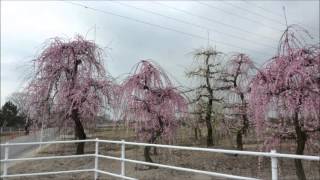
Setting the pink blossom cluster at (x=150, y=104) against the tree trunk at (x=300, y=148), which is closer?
the tree trunk at (x=300, y=148)

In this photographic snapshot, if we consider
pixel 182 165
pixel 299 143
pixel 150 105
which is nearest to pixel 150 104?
pixel 150 105

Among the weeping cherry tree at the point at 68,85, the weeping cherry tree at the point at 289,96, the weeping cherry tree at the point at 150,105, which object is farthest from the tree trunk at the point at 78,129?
the weeping cherry tree at the point at 289,96

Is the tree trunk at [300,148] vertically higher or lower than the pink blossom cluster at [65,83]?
lower

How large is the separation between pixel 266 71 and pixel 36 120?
1276cm

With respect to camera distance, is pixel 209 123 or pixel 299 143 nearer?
pixel 299 143

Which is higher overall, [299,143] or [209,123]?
[209,123]

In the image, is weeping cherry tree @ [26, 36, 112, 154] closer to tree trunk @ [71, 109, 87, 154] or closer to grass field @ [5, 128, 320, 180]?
tree trunk @ [71, 109, 87, 154]

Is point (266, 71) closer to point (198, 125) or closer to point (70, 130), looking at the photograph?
point (198, 125)

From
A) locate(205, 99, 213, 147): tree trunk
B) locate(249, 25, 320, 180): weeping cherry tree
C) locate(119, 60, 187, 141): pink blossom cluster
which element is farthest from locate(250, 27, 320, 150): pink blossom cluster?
locate(205, 99, 213, 147): tree trunk

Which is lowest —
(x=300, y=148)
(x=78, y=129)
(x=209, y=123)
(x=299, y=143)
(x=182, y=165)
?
(x=182, y=165)

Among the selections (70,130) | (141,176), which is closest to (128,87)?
(141,176)

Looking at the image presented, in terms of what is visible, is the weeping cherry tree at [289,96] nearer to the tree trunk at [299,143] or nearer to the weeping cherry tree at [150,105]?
the tree trunk at [299,143]

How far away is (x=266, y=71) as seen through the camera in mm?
Result: 11430

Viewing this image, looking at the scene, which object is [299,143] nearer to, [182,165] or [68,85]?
[182,165]
